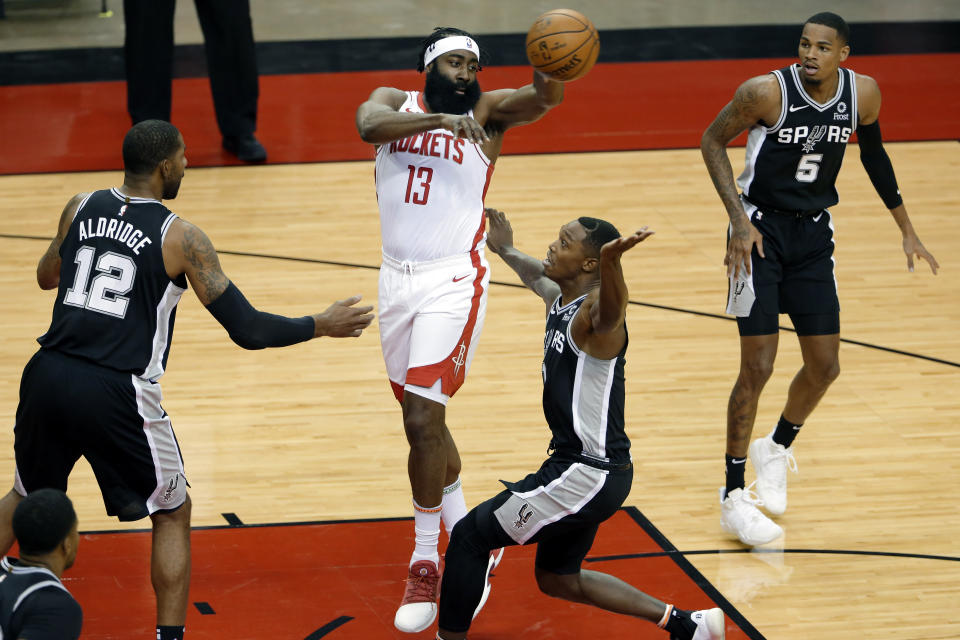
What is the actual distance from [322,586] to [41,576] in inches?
75.5

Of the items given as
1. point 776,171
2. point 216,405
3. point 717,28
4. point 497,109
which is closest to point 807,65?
point 776,171

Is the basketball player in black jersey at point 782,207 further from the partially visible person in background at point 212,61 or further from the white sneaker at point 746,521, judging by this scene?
the partially visible person in background at point 212,61

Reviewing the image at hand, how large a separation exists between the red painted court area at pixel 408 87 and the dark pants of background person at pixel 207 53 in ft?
1.50

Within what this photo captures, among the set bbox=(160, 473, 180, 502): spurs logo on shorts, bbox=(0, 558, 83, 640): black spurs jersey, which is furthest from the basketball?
bbox=(0, 558, 83, 640): black spurs jersey

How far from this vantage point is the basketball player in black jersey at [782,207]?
18.1 ft

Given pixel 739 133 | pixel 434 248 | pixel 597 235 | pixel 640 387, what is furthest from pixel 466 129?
pixel 640 387

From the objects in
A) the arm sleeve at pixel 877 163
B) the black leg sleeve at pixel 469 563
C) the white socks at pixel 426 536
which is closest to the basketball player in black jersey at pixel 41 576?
the black leg sleeve at pixel 469 563

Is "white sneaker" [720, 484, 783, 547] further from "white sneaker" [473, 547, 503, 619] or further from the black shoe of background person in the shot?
the black shoe of background person

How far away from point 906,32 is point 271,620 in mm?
11850

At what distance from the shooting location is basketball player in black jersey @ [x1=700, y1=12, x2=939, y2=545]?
5520 mm

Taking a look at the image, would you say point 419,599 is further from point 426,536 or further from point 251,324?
point 251,324

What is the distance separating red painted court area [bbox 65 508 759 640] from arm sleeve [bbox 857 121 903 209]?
1842 mm

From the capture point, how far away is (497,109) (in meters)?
5.30

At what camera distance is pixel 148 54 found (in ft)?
34.1
